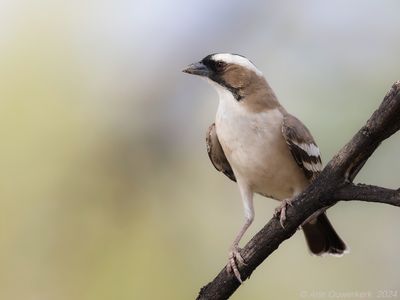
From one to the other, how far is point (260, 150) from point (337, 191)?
1.19 m

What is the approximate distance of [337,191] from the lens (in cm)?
340

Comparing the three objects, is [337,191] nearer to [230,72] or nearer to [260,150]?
[260,150]

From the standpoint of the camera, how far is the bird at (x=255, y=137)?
4551 mm

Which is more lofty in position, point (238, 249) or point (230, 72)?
point (230, 72)

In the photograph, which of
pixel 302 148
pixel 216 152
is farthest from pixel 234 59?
pixel 302 148

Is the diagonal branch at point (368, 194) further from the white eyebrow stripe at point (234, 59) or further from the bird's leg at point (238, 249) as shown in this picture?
the white eyebrow stripe at point (234, 59)

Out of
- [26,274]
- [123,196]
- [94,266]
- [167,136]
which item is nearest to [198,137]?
[167,136]

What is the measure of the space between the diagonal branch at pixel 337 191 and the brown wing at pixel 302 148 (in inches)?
35.9

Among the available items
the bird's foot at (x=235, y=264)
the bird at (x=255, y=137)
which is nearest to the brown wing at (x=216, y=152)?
the bird at (x=255, y=137)

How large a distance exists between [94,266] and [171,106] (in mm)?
1584

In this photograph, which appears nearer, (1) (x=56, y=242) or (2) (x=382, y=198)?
(2) (x=382, y=198)

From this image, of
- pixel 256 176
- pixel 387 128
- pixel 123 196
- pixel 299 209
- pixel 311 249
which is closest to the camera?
pixel 387 128

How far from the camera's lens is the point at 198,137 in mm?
6766

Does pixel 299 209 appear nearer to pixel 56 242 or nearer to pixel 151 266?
pixel 151 266
